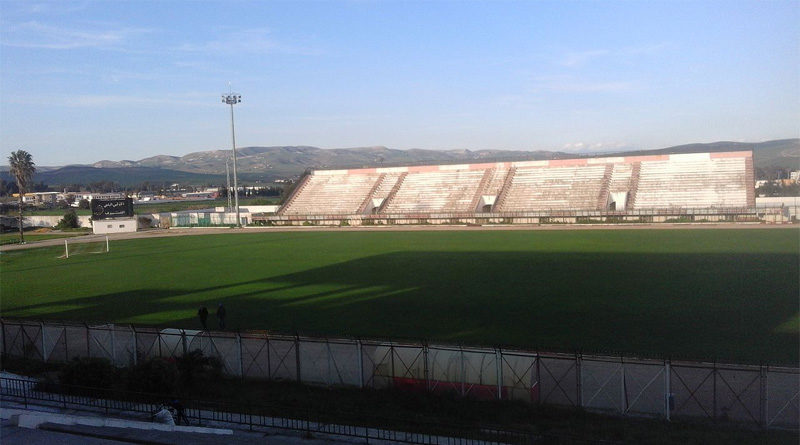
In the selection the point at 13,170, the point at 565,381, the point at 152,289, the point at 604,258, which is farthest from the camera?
the point at 13,170

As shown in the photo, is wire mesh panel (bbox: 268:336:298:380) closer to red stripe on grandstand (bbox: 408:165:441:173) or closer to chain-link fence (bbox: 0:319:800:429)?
chain-link fence (bbox: 0:319:800:429)

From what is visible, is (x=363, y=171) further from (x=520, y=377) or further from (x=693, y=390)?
(x=693, y=390)

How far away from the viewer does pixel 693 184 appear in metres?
65.9

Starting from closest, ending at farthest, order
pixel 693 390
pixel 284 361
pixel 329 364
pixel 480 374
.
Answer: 1. pixel 693 390
2. pixel 480 374
3. pixel 329 364
4. pixel 284 361

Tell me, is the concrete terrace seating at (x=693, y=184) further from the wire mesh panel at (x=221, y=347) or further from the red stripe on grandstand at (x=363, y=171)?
the wire mesh panel at (x=221, y=347)

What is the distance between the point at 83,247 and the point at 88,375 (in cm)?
4514

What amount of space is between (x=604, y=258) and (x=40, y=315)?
28.3 meters

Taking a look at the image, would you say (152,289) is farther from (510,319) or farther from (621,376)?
(621,376)

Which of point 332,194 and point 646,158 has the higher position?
point 646,158

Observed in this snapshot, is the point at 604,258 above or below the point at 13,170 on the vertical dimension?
below

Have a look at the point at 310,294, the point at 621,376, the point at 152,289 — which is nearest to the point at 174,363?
the point at 621,376

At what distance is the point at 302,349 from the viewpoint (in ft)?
58.5

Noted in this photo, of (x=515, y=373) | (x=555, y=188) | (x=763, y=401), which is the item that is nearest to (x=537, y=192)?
(x=555, y=188)

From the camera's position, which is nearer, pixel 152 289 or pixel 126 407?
pixel 126 407
